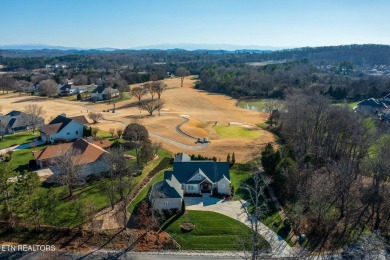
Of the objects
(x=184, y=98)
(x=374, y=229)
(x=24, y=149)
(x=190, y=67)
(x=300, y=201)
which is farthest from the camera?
(x=190, y=67)

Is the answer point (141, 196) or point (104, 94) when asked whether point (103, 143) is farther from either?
point (104, 94)

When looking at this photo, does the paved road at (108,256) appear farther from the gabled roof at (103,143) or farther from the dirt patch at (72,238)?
the gabled roof at (103,143)

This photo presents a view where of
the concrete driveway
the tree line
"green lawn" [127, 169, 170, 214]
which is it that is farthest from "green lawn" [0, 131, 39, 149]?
the tree line

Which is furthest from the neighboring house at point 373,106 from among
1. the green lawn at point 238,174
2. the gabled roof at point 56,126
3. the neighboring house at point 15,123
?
the neighboring house at point 15,123

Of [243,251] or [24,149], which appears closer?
[243,251]

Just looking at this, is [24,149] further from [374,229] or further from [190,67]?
[190,67]

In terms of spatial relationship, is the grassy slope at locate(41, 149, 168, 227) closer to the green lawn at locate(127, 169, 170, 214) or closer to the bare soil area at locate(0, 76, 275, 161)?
the green lawn at locate(127, 169, 170, 214)

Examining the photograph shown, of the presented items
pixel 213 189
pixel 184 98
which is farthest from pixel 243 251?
pixel 184 98
